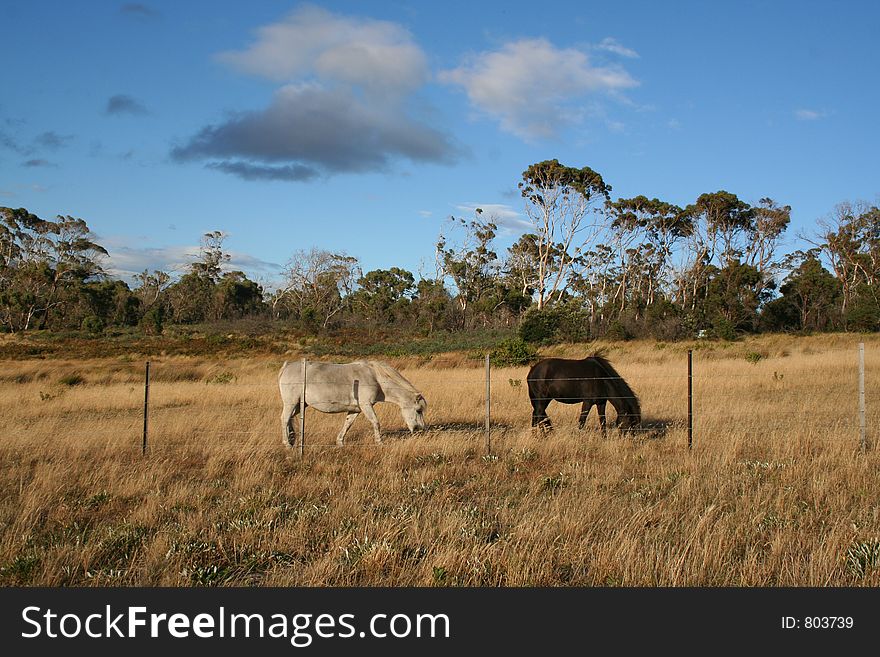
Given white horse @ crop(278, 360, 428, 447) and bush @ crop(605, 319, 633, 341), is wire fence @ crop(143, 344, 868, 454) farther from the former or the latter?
bush @ crop(605, 319, 633, 341)

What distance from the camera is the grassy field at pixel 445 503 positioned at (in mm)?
4426

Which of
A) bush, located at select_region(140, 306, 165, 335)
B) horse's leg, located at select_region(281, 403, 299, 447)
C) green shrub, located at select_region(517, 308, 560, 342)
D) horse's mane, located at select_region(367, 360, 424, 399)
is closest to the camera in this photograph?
horse's leg, located at select_region(281, 403, 299, 447)

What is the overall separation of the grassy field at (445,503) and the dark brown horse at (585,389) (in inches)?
19.5

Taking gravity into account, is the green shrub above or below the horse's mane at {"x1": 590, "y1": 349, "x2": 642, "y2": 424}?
above

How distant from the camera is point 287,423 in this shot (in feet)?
30.6

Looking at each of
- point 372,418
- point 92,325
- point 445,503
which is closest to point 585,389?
point 372,418

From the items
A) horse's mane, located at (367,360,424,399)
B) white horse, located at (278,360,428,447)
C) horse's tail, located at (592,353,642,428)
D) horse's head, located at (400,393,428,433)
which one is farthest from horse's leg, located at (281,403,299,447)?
horse's tail, located at (592,353,642,428)

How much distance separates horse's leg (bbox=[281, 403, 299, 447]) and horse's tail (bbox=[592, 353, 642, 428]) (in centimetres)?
503

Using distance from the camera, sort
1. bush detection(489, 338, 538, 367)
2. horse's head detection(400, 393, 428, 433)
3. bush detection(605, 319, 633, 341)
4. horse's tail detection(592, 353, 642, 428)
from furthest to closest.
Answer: bush detection(605, 319, 633, 341) → bush detection(489, 338, 538, 367) → horse's tail detection(592, 353, 642, 428) → horse's head detection(400, 393, 428, 433)

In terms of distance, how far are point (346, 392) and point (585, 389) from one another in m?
3.98

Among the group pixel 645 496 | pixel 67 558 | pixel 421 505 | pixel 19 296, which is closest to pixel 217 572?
pixel 67 558

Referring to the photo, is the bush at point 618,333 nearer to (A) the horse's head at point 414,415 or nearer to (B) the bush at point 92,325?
(A) the horse's head at point 414,415

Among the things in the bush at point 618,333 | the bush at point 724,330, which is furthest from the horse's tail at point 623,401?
the bush at point 618,333

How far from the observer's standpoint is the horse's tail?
990 centimetres
